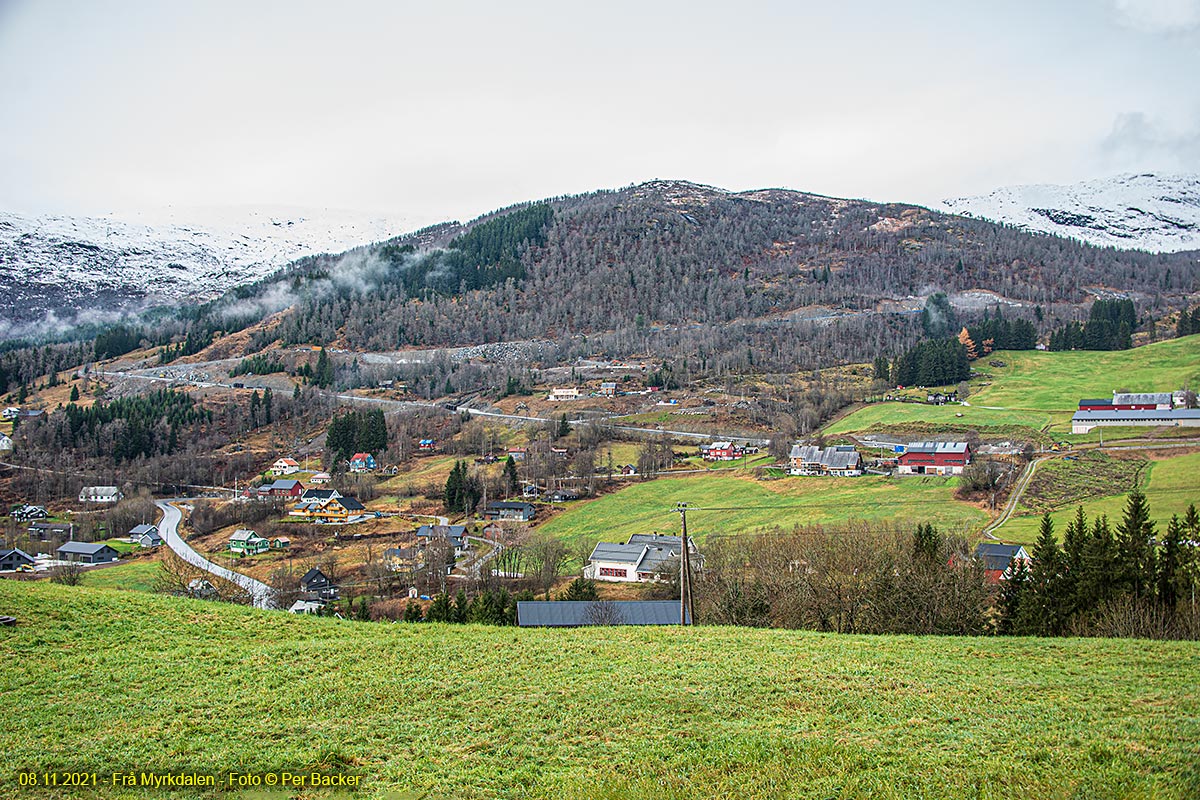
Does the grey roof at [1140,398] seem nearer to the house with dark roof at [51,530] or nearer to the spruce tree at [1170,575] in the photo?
the spruce tree at [1170,575]

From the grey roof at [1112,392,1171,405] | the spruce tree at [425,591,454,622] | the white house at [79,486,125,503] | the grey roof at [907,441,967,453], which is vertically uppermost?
the grey roof at [1112,392,1171,405]

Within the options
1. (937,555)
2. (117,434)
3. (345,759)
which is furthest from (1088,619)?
(117,434)

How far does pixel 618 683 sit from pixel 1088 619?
17.7 meters

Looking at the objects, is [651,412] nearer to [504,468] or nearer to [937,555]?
[504,468]

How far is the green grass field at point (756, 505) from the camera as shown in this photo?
51.8 m

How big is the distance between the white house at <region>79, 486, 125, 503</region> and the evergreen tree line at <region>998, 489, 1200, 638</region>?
84991 mm

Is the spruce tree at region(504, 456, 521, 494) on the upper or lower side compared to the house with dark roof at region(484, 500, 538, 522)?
upper

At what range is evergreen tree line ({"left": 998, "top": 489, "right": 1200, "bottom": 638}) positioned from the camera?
2380cm

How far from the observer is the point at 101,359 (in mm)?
173500

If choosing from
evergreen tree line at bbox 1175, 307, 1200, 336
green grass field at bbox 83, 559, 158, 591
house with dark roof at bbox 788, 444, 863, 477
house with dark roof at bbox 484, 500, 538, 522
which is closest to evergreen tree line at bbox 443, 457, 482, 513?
house with dark roof at bbox 484, 500, 538, 522

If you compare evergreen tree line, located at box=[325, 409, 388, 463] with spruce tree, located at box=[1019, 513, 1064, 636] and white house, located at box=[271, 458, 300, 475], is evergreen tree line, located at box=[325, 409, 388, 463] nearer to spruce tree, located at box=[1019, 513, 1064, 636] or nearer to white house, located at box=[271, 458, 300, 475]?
white house, located at box=[271, 458, 300, 475]

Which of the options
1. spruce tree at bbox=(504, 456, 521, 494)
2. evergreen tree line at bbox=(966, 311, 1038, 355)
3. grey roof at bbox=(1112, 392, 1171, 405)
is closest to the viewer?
spruce tree at bbox=(504, 456, 521, 494)

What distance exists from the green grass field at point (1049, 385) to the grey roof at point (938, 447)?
36.5 ft

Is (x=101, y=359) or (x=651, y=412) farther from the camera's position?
(x=101, y=359)
